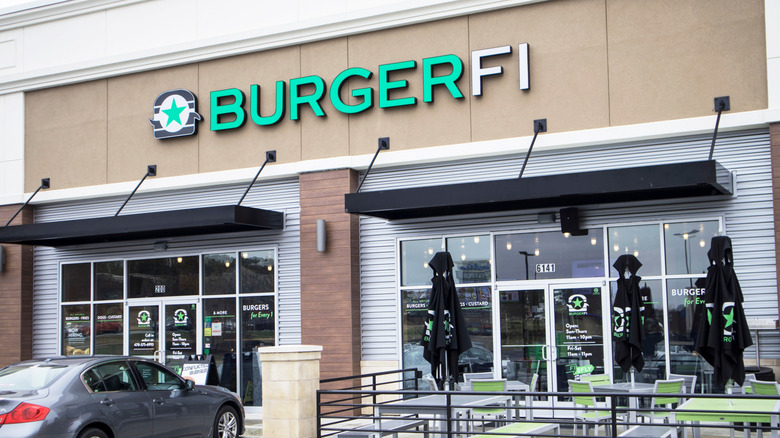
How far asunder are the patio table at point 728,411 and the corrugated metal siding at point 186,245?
8157mm

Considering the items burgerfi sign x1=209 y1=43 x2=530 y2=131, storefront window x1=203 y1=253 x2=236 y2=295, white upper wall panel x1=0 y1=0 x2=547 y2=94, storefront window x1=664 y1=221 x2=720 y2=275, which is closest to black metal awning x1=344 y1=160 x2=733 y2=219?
storefront window x1=664 y1=221 x2=720 y2=275

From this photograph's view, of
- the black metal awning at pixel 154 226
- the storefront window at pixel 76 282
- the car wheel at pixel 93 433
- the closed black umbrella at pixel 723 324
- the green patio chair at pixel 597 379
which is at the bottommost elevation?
the car wheel at pixel 93 433

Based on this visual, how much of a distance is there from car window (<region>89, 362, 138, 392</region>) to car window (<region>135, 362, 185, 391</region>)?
0.25m

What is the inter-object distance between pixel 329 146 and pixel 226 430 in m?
5.70

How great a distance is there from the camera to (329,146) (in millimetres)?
15688

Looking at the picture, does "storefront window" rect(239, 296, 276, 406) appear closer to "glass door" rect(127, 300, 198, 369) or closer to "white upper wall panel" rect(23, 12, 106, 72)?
"glass door" rect(127, 300, 198, 369)

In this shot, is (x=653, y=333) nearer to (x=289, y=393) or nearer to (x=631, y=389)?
(x=631, y=389)

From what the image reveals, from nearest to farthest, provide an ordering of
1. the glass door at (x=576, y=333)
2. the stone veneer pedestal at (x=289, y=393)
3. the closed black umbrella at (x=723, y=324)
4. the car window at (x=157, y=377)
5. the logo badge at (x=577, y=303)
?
1. the closed black umbrella at (x=723, y=324)
2. the car window at (x=157, y=377)
3. the stone veneer pedestal at (x=289, y=393)
4. the glass door at (x=576, y=333)
5. the logo badge at (x=577, y=303)

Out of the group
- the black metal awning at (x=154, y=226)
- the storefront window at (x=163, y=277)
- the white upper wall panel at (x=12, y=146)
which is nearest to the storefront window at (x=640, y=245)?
the black metal awning at (x=154, y=226)

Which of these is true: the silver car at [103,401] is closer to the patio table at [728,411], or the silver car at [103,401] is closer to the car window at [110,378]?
the car window at [110,378]

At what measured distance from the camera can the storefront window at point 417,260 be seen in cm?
1496

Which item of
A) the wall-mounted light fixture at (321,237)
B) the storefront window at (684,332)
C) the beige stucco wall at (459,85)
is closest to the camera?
the storefront window at (684,332)

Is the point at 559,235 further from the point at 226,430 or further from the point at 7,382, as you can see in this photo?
the point at 7,382

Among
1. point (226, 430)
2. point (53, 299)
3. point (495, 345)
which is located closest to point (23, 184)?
point (53, 299)
